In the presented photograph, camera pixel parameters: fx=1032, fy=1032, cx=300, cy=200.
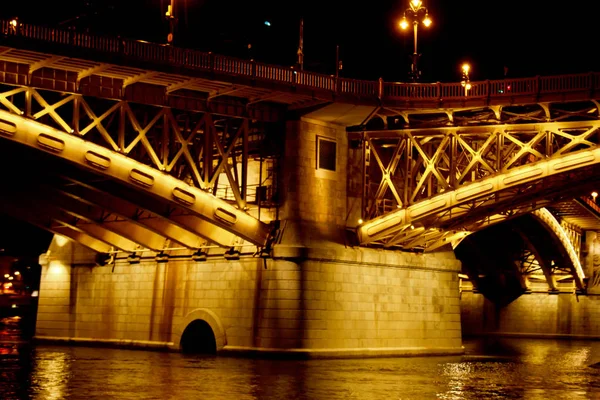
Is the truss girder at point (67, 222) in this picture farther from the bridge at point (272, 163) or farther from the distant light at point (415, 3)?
the distant light at point (415, 3)

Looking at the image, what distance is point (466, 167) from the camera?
41000 mm

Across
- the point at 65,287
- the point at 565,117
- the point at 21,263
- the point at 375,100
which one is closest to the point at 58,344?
the point at 65,287

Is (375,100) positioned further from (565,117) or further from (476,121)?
(565,117)

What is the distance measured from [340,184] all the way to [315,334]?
6.30 metres

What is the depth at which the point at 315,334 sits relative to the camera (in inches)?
1572

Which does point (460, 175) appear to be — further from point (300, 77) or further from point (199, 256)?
point (199, 256)

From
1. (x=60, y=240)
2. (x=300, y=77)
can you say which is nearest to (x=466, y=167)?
(x=300, y=77)

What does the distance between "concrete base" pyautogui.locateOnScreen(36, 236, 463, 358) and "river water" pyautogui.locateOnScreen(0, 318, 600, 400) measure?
1.59 metres

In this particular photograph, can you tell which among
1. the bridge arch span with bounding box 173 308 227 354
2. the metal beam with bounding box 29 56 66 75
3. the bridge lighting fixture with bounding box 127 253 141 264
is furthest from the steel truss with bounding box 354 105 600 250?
the metal beam with bounding box 29 56 66 75

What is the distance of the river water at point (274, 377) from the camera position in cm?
2544

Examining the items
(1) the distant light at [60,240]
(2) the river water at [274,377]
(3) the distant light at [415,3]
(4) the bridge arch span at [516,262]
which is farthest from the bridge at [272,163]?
(4) the bridge arch span at [516,262]

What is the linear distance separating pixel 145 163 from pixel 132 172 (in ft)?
4.54

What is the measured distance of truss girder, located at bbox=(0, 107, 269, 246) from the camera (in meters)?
33.4

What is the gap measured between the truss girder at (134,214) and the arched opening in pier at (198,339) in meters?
3.43
